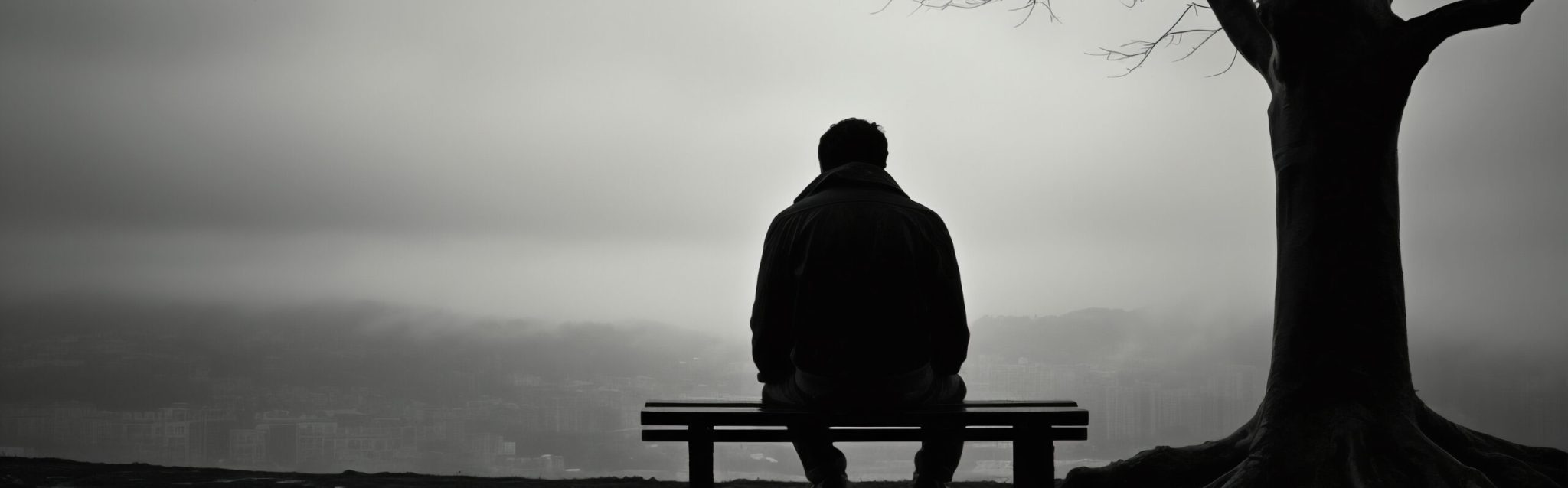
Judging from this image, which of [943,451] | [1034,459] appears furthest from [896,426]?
[1034,459]

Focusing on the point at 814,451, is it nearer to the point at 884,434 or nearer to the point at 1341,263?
the point at 884,434

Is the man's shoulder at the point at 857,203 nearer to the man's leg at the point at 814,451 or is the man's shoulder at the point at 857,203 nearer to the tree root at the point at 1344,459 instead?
the man's leg at the point at 814,451

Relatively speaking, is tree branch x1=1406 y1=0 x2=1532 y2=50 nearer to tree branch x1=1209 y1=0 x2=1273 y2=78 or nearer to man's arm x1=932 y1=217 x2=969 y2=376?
tree branch x1=1209 y1=0 x2=1273 y2=78

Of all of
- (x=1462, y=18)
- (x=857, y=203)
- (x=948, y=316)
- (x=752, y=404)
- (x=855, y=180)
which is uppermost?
(x=1462, y=18)

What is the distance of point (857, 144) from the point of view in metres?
4.31

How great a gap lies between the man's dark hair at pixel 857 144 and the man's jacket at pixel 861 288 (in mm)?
165

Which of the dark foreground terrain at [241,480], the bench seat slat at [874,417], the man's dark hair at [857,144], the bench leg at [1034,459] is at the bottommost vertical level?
the dark foreground terrain at [241,480]

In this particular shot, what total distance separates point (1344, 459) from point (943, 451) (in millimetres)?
2008

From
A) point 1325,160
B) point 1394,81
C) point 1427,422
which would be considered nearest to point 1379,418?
point 1427,422

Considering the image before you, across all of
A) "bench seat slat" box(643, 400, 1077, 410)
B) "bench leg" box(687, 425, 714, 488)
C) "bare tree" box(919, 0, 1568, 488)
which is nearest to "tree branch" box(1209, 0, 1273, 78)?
"bare tree" box(919, 0, 1568, 488)

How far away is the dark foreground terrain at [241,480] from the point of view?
6.19 metres

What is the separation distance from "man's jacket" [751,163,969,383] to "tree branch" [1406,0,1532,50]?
276 cm

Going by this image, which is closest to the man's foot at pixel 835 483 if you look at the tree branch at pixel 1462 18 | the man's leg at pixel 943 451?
the man's leg at pixel 943 451

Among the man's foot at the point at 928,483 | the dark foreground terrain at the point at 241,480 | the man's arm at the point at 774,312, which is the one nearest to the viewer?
the man's arm at the point at 774,312
